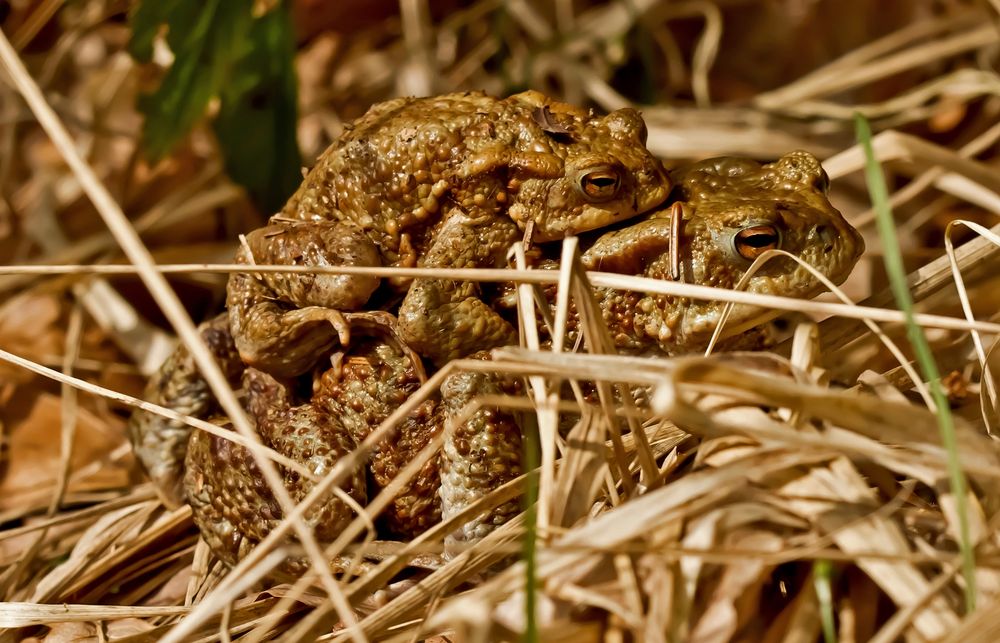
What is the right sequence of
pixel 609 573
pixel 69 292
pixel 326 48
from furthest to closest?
1. pixel 326 48
2. pixel 69 292
3. pixel 609 573

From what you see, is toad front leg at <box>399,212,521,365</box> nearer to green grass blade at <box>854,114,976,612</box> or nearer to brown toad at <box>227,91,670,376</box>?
brown toad at <box>227,91,670,376</box>

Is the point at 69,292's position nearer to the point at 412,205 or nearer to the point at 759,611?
the point at 412,205

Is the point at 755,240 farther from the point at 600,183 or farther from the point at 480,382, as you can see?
the point at 480,382

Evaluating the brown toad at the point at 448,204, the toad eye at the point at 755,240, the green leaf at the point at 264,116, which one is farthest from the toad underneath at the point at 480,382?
the green leaf at the point at 264,116

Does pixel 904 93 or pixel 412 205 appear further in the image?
pixel 904 93

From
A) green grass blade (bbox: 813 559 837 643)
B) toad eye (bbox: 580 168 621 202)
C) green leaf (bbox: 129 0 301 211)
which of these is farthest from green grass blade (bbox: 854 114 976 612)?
green leaf (bbox: 129 0 301 211)

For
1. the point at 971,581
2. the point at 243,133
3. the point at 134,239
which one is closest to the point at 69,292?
the point at 243,133

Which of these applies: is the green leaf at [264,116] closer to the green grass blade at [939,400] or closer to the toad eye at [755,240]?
the toad eye at [755,240]
